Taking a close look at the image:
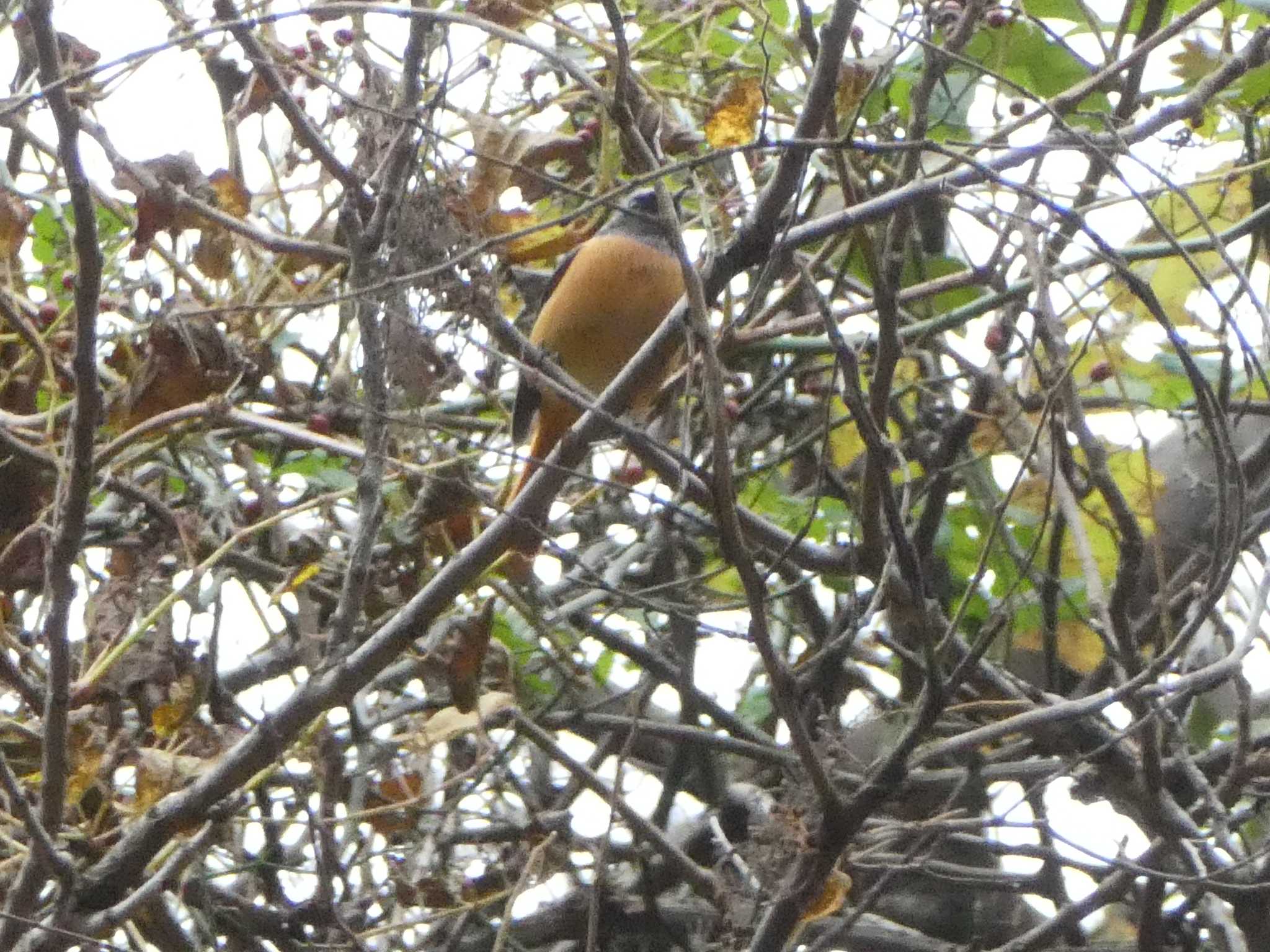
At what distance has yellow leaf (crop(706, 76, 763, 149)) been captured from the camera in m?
2.40

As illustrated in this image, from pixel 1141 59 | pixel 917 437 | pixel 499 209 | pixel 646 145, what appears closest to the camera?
pixel 646 145

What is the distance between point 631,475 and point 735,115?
→ 1267mm

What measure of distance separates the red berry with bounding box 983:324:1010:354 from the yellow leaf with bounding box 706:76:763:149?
85 cm

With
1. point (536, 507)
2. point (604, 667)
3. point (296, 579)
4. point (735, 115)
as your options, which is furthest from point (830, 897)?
point (604, 667)

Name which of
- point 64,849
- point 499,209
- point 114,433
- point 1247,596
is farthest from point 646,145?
point 1247,596

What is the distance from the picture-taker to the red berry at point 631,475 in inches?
139

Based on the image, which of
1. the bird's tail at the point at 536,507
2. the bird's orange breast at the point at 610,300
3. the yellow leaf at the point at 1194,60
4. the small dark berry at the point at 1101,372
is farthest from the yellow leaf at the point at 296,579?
the yellow leaf at the point at 1194,60

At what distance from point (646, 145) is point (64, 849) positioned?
1379 millimetres

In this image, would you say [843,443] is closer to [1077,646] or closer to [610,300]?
[1077,646]

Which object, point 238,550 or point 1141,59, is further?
point 238,550

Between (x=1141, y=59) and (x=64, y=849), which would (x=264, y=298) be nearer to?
(x=64, y=849)

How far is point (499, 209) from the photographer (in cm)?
261

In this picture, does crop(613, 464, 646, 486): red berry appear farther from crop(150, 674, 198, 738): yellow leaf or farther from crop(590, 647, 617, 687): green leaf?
crop(150, 674, 198, 738): yellow leaf

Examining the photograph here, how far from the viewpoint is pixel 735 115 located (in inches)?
94.7
